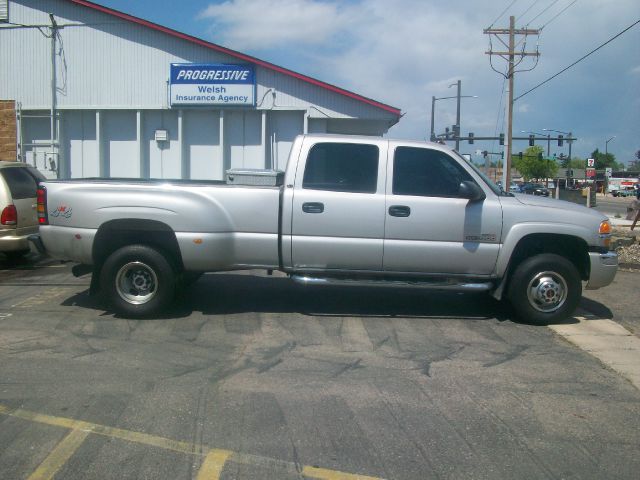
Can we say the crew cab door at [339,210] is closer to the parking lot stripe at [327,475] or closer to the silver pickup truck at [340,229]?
the silver pickup truck at [340,229]

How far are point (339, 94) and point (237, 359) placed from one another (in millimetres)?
12017

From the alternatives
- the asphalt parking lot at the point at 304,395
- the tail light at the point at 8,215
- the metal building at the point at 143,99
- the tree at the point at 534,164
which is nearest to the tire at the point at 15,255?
the tail light at the point at 8,215

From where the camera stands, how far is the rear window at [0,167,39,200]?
10.4m

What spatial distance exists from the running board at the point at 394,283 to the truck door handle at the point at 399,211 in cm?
77

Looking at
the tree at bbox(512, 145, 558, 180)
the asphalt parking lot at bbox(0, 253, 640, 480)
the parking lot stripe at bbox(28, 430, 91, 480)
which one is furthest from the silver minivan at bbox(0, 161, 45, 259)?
the tree at bbox(512, 145, 558, 180)

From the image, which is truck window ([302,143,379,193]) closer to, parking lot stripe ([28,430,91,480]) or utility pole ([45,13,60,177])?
parking lot stripe ([28,430,91,480])

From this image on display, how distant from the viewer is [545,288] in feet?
24.4

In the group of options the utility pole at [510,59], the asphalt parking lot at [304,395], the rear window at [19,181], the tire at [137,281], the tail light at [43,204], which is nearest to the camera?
the asphalt parking lot at [304,395]

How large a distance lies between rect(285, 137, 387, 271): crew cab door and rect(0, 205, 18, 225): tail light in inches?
211

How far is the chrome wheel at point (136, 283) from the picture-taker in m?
7.44

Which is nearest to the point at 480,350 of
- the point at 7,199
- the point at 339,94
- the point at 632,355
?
the point at 632,355

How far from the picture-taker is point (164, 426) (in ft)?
15.0

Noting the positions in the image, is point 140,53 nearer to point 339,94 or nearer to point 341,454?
point 339,94

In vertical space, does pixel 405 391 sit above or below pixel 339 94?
below
